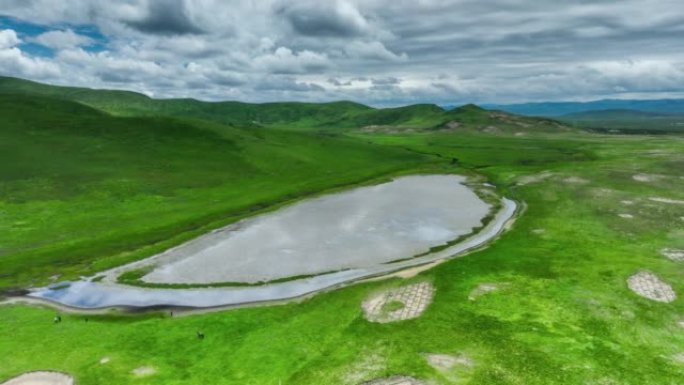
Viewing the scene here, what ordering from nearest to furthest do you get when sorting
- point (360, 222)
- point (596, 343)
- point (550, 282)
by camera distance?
1. point (596, 343)
2. point (550, 282)
3. point (360, 222)

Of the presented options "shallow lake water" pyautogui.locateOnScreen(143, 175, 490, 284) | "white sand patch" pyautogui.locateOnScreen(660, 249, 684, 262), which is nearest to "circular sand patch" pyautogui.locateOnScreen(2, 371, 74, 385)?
"shallow lake water" pyautogui.locateOnScreen(143, 175, 490, 284)

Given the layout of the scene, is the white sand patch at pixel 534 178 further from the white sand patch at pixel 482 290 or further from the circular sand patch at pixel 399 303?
the circular sand patch at pixel 399 303

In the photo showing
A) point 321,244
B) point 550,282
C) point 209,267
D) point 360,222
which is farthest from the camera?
point 360,222

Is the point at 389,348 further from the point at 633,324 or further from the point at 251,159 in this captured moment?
the point at 251,159

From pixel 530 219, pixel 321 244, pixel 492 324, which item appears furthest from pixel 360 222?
pixel 492 324

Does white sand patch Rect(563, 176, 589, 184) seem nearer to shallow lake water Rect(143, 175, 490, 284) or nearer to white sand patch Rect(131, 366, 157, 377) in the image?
shallow lake water Rect(143, 175, 490, 284)

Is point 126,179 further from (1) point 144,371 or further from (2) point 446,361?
(2) point 446,361
